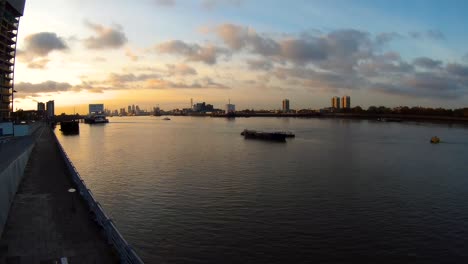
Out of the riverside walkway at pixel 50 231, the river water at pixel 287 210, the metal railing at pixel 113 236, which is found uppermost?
the metal railing at pixel 113 236

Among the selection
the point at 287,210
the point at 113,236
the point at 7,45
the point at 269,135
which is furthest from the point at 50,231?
the point at 7,45

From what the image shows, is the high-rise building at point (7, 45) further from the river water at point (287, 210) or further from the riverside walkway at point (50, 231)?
the riverside walkway at point (50, 231)

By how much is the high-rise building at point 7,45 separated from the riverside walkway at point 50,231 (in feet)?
366

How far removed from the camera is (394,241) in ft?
76.2

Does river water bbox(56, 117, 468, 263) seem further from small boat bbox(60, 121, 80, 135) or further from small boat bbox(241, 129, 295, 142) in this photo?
small boat bbox(60, 121, 80, 135)

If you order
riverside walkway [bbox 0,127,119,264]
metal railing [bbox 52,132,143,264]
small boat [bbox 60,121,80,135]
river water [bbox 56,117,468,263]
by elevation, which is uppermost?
small boat [bbox 60,121,80,135]

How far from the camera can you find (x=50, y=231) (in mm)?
17188

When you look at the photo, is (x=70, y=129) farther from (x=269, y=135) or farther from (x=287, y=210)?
(x=287, y=210)

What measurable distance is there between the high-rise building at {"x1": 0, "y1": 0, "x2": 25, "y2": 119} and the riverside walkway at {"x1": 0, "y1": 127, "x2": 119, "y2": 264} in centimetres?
11163

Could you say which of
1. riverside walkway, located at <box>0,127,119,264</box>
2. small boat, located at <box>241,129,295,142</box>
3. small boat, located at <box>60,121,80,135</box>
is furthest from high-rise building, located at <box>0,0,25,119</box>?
riverside walkway, located at <box>0,127,119,264</box>

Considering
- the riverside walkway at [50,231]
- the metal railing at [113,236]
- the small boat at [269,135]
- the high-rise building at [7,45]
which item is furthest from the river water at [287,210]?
the high-rise building at [7,45]

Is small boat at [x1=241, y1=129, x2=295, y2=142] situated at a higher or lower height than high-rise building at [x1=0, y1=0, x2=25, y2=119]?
lower

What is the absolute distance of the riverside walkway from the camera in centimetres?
1424

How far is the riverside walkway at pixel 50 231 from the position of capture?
46.7 feet
